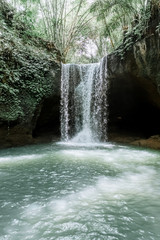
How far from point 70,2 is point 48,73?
23.6 feet

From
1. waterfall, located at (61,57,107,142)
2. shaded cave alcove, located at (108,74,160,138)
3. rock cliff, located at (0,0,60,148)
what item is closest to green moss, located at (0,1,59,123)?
rock cliff, located at (0,0,60,148)

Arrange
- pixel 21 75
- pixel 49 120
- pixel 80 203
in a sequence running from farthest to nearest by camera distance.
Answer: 1. pixel 49 120
2. pixel 21 75
3. pixel 80 203

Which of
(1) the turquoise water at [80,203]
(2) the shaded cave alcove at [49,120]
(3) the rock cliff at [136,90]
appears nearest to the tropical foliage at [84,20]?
(3) the rock cliff at [136,90]

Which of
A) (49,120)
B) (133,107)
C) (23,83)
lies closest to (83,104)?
(49,120)

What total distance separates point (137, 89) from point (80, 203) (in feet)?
26.4

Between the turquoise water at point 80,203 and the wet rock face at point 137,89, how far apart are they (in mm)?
4755

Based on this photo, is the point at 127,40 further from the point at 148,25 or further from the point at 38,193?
the point at 38,193

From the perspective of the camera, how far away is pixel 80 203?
2.53 metres

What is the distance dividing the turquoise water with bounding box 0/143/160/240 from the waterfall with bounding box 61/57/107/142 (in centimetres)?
623

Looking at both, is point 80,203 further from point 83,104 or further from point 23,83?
point 83,104

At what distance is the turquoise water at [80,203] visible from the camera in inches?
75.4

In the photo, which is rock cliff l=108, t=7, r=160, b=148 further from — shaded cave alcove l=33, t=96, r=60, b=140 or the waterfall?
shaded cave alcove l=33, t=96, r=60, b=140

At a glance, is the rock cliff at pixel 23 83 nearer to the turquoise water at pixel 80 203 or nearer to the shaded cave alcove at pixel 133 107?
the shaded cave alcove at pixel 133 107

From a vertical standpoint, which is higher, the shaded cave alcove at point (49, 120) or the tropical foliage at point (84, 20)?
the tropical foliage at point (84, 20)
